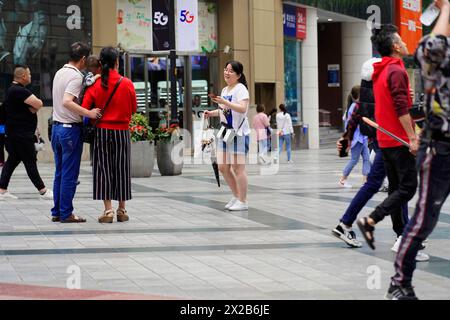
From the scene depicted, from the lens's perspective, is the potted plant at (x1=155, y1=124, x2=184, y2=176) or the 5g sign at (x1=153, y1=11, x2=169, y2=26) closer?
the potted plant at (x1=155, y1=124, x2=184, y2=176)

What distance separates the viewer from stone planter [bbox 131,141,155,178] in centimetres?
1905

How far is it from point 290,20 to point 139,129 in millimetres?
19930

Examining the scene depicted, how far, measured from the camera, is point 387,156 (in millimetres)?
8281

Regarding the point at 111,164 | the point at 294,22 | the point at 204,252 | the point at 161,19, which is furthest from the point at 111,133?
the point at 294,22

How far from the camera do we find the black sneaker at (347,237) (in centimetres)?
909

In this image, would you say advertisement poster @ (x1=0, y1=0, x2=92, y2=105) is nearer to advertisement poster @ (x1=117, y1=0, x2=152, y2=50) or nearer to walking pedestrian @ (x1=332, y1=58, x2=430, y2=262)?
advertisement poster @ (x1=117, y1=0, x2=152, y2=50)

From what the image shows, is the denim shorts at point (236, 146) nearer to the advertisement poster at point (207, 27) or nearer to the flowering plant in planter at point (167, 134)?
the flowering plant in planter at point (167, 134)

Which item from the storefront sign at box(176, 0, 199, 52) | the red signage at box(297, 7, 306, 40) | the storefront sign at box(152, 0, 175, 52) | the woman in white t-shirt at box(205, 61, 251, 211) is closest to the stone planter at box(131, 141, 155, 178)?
the storefront sign at box(152, 0, 175, 52)

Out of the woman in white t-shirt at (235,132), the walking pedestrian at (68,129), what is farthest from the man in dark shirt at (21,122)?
the woman in white t-shirt at (235,132)

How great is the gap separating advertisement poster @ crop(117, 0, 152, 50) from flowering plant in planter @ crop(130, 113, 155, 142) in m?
11.0

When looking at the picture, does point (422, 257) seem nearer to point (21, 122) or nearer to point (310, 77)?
point (21, 122)

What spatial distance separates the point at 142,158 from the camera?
19.3 metres

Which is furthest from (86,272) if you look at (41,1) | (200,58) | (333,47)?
(333,47)

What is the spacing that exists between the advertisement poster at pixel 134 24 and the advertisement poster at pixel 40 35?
2.01m
